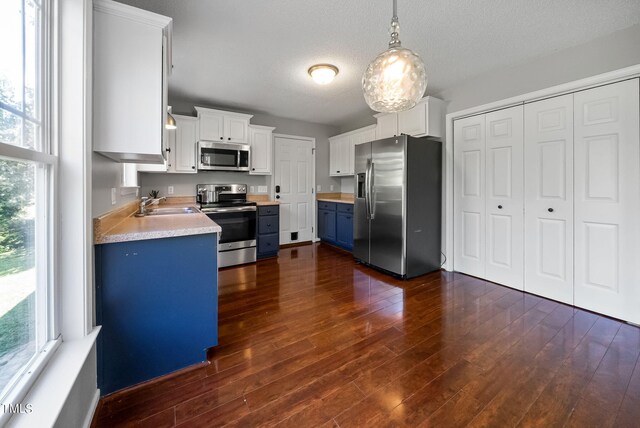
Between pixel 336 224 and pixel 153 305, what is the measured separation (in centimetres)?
344

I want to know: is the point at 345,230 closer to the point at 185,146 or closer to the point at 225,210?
the point at 225,210

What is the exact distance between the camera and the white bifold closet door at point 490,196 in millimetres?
2803

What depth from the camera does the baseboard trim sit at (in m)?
1.12

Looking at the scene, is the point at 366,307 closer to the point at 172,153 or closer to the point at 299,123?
the point at 172,153

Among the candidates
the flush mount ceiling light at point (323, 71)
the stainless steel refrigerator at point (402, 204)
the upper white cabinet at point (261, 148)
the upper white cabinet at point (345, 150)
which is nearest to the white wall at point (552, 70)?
the stainless steel refrigerator at point (402, 204)

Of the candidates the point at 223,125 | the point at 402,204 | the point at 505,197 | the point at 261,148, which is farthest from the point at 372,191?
the point at 223,125

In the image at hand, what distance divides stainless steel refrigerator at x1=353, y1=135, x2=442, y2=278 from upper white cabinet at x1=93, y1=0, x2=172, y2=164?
2477 mm

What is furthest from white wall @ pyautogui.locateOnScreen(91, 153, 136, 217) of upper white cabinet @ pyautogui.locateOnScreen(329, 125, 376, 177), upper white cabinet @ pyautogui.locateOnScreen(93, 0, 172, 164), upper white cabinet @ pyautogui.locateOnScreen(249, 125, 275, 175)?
upper white cabinet @ pyautogui.locateOnScreen(329, 125, 376, 177)

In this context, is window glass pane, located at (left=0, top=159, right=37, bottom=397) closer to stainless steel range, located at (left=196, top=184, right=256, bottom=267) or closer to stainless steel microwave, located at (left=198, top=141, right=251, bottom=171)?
stainless steel range, located at (left=196, top=184, right=256, bottom=267)

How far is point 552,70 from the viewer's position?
250 cm

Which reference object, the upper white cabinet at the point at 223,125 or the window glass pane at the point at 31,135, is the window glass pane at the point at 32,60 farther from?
the upper white cabinet at the point at 223,125

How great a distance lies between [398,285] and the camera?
2922 millimetres

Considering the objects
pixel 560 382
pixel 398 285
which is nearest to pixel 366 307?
pixel 398 285

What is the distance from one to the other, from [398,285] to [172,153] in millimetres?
3533
